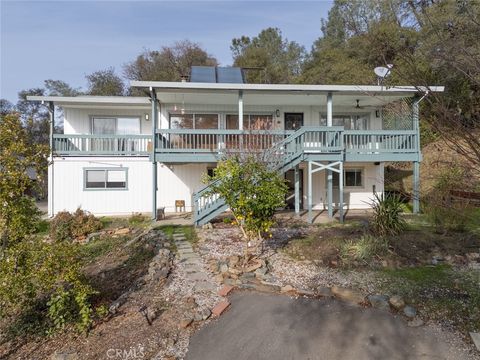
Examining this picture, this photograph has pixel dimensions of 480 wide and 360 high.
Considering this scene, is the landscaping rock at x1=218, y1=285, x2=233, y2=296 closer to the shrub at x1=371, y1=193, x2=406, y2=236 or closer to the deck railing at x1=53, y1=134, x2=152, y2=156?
the shrub at x1=371, y1=193, x2=406, y2=236

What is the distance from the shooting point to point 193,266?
23.2ft

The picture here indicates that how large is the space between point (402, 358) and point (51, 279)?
15.0 feet

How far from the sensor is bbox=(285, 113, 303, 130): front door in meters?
15.7

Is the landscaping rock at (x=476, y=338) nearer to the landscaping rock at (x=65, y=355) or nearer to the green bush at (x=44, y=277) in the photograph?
the landscaping rock at (x=65, y=355)

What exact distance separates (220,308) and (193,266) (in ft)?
6.77

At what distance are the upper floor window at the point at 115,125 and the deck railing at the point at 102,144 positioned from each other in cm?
94

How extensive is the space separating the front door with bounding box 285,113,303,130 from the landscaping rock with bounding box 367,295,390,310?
11.2 meters

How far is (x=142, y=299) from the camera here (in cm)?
553

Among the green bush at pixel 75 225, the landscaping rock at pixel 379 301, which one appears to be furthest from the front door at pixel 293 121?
the landscaping rock at pixel 379 301

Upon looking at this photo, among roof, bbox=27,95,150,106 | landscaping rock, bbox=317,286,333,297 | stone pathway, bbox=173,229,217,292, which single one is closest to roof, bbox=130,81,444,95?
roof, bbox=27,95,150,106

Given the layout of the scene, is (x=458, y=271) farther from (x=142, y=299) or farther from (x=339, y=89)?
(x=339, y=89)

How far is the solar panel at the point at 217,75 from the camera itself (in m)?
15.2

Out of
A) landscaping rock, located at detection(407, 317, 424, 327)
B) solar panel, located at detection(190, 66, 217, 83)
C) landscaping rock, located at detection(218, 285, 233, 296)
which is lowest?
landscaping rock, located at detection(407, 317, 424, 327)

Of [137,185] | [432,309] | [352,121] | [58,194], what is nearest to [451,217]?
[432,309]
